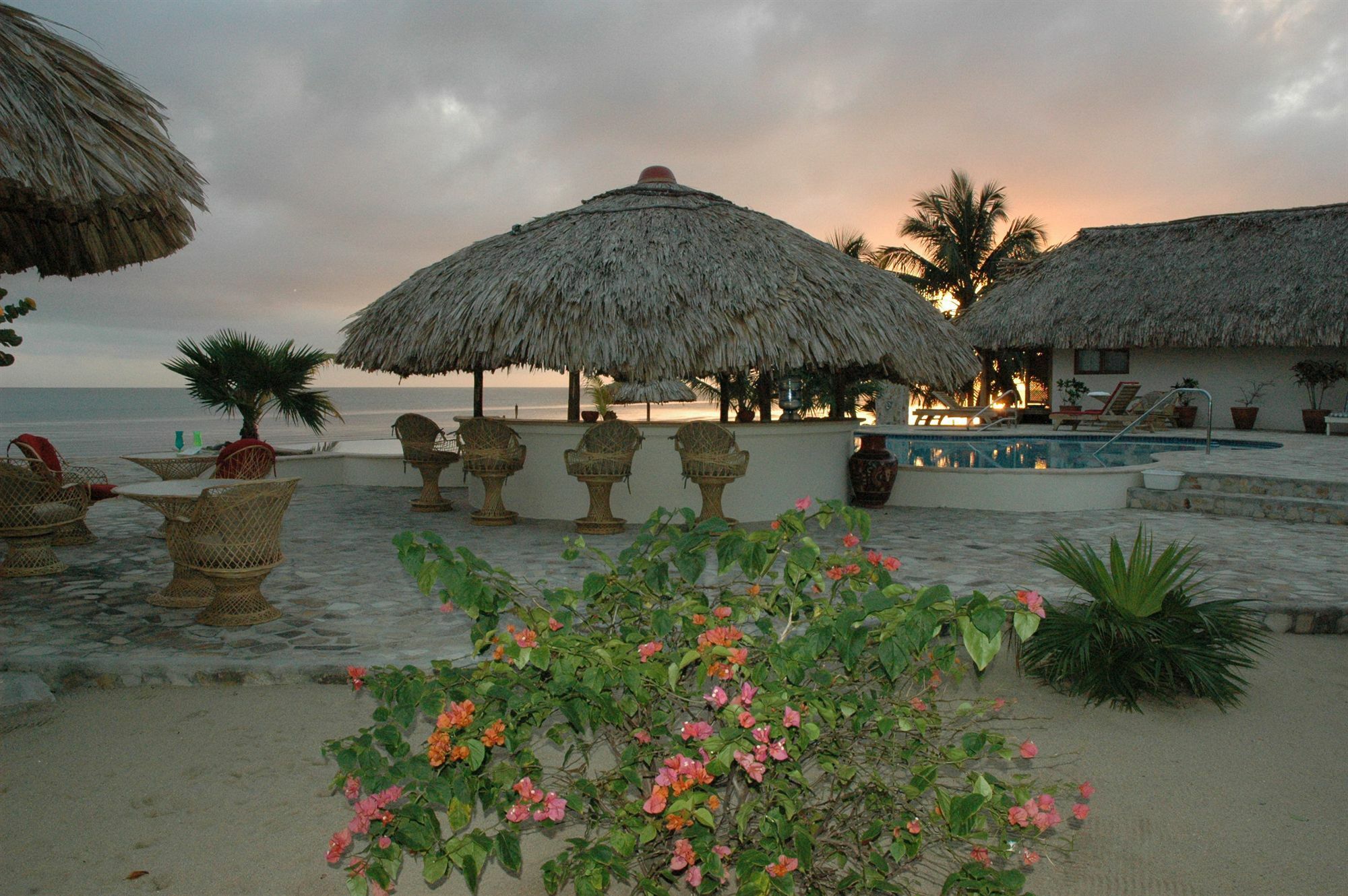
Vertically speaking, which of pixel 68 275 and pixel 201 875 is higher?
pixel 68 275

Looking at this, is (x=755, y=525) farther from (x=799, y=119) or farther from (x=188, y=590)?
(x=799, y=119)

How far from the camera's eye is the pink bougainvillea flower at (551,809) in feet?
5.26

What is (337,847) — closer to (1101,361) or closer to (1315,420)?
(1315,420)

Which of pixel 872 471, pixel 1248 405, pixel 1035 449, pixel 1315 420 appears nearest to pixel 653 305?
pixel 872 471

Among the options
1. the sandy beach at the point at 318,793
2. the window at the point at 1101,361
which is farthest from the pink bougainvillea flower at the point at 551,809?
the window at the point at 1101,361

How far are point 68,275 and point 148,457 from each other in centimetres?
146

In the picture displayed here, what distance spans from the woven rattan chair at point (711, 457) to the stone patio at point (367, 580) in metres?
0.84

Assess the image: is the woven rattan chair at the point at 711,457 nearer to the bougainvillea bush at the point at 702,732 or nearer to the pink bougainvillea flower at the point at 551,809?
the bougainvillea bush at the point at 702,732

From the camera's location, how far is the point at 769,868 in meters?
1.59

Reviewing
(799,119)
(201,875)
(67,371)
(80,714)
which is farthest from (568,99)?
(67,371)

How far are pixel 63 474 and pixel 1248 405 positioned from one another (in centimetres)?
2010

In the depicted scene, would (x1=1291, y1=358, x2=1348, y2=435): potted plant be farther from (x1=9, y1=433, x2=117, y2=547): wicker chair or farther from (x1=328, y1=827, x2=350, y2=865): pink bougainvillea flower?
(x1=9, y1=433, x2=117, y2=547): wicker chair

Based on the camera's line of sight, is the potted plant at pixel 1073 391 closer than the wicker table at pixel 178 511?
No

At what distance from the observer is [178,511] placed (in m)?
4.43
